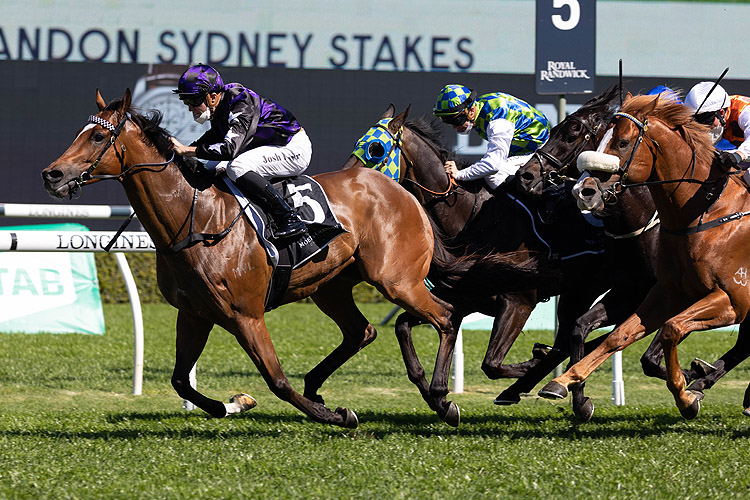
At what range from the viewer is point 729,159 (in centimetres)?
470

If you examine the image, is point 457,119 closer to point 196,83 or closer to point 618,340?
point 196,83

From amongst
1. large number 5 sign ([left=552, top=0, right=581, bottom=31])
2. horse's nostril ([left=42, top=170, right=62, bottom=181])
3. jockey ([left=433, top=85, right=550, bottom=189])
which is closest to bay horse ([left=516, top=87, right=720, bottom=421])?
jockey ([left=433, top=85, right=550, bottom=189])

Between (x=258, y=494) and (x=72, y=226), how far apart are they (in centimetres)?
635

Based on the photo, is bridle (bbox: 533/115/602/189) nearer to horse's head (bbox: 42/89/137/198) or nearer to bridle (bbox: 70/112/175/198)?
bridle (bbox: 70/112/175/198)

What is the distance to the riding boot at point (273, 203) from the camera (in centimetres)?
480

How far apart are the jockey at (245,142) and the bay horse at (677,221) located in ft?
4.89

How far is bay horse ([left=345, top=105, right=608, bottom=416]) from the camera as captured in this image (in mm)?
5598

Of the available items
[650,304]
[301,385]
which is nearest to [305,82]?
[301,385]

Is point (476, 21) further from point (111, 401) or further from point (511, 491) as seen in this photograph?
point (511, 491)

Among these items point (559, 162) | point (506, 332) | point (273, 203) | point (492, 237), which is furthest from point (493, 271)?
point (273, 203)

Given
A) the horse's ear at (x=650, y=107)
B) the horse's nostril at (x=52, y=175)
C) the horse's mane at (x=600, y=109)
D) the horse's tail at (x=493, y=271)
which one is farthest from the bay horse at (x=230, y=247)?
the horse's ear at (x=650, y=107)

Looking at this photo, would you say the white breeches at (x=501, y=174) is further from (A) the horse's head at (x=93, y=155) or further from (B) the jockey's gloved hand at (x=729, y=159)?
(A) the horse's head at (x=93, y=155)

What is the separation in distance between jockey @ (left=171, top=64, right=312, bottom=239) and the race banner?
430cm

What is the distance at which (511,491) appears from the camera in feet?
12.4
